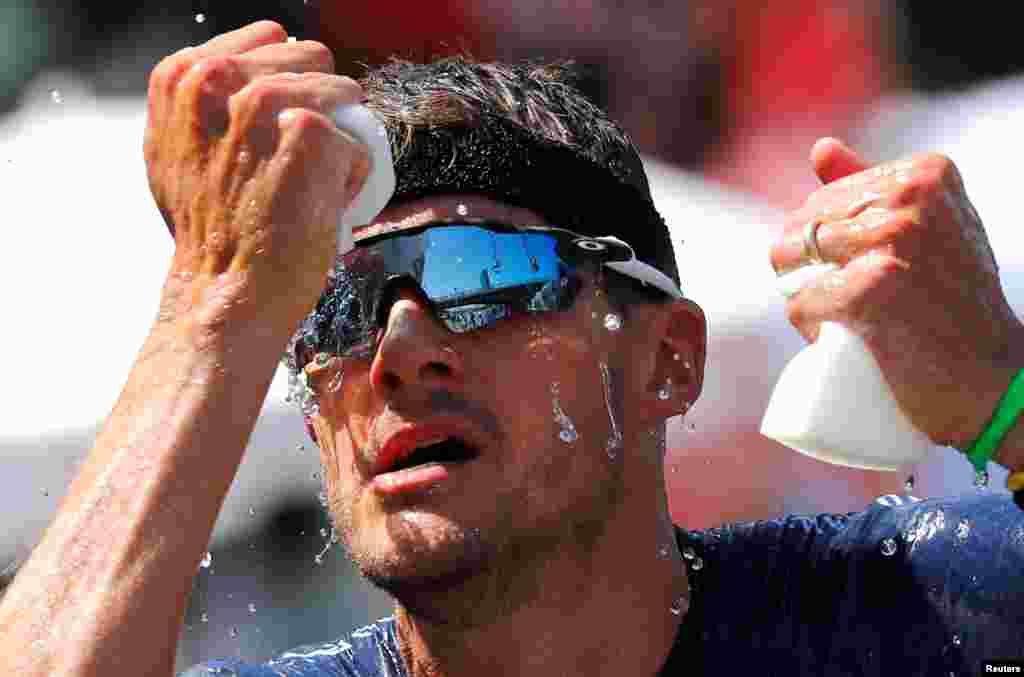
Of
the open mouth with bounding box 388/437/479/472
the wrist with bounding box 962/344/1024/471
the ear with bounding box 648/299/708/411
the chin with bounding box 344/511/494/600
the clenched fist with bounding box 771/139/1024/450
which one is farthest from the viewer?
the ear with bounding box 648/299/708/411

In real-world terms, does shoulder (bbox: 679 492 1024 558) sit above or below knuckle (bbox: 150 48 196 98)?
below

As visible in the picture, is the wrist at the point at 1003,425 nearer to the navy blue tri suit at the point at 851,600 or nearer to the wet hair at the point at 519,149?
the navy blue tri suit at the point at 851,600

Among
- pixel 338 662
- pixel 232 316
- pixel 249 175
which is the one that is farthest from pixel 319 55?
pixel 338 662

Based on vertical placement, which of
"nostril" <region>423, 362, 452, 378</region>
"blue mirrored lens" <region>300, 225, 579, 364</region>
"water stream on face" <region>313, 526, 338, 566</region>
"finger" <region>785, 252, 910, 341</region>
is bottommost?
"water stream on face" <region>313, 526, 338, 566</region>

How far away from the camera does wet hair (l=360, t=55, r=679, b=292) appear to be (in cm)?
328

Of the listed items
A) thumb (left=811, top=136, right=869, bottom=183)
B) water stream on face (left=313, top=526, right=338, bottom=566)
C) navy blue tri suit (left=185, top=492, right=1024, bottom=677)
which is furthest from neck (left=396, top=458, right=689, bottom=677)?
water stream on face (left=313, top=526, right=338, bottom=566)

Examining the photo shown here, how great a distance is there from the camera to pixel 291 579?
18.9ft

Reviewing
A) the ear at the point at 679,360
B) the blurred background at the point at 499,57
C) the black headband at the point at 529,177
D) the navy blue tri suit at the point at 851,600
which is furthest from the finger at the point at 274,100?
the blurred background at the point at 499,57

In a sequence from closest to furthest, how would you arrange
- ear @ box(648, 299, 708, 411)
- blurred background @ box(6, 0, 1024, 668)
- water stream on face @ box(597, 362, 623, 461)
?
1. water stream on face @ box(597, 362, 623, 461)
2. ear @ box(648, 299, 708, 411)
3. blurred background @ box(6, 0, 1024, 668)

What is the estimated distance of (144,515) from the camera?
238cm

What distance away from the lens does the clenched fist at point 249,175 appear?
2490 millimetres

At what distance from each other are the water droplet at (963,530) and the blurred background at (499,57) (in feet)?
7.82

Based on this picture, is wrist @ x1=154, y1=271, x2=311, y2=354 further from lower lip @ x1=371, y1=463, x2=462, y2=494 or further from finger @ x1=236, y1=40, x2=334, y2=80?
lower lip @ x1=371, y1=463, x2=462, y2=494

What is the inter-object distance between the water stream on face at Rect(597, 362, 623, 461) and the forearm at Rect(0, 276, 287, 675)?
2.99 ft
